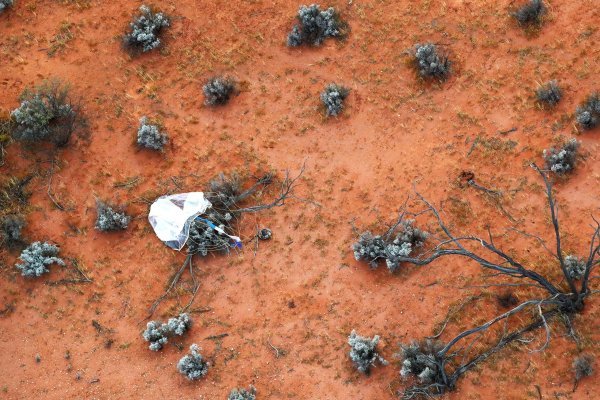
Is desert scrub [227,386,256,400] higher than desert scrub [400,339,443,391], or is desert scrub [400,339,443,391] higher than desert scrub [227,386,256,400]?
desert scrub [400,339,443,391]

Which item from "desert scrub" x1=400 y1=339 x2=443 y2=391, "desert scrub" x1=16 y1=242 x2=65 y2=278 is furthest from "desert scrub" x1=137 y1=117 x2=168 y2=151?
"desert scrub" x1=400 y1=339 x2=443 y2=391

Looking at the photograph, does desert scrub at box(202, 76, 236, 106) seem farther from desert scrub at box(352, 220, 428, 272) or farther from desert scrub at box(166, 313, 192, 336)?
desert scrub at box(166, 313, 192, 336)

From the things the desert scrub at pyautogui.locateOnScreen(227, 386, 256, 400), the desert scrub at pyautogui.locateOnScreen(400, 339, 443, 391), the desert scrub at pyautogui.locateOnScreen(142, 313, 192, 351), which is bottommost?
the desert scrub at pyautogui.locateOnScreen(227, 386, 256, 400)

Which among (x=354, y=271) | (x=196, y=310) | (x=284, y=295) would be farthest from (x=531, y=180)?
(x=196, y=310)

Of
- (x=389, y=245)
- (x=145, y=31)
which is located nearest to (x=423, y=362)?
(x=389, y=245)

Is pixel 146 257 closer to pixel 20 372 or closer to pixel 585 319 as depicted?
pixel 20 372

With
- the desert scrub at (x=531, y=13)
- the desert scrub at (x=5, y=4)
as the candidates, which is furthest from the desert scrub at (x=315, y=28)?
the desert scrub at (x=5, y=4)
